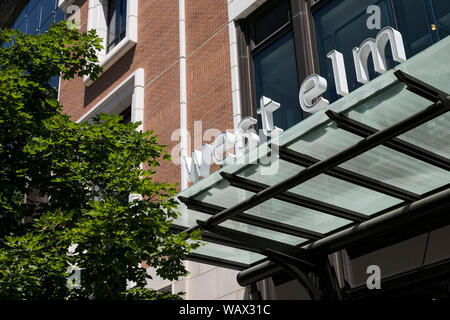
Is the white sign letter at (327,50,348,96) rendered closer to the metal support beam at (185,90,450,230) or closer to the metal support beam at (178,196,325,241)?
the metal support beam at (185,90,450,230)

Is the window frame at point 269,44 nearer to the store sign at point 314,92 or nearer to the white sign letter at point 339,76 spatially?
the store sign at point 314,92

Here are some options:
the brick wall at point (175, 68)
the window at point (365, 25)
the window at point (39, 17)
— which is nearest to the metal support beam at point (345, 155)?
the window at point (365, 25)

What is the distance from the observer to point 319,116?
905 cm

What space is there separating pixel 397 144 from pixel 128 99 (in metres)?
12.6

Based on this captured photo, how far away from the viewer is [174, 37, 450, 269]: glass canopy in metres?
8.58

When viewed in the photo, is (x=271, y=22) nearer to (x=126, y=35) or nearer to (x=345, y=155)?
(x=126, y=35)

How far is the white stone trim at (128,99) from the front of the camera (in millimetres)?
18984

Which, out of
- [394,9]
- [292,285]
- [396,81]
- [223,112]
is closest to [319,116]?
[396,81]

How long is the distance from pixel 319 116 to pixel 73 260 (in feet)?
13.2

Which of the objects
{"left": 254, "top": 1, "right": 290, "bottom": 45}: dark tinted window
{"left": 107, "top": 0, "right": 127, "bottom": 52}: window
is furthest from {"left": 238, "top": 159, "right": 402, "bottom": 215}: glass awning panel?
{"left": 107, "top": 0, "right": 127, "bottom": 52}: window

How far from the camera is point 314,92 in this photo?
36.1ft

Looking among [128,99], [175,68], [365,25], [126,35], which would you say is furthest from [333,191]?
[126,35]

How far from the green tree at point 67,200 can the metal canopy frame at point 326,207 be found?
60.4 inches
